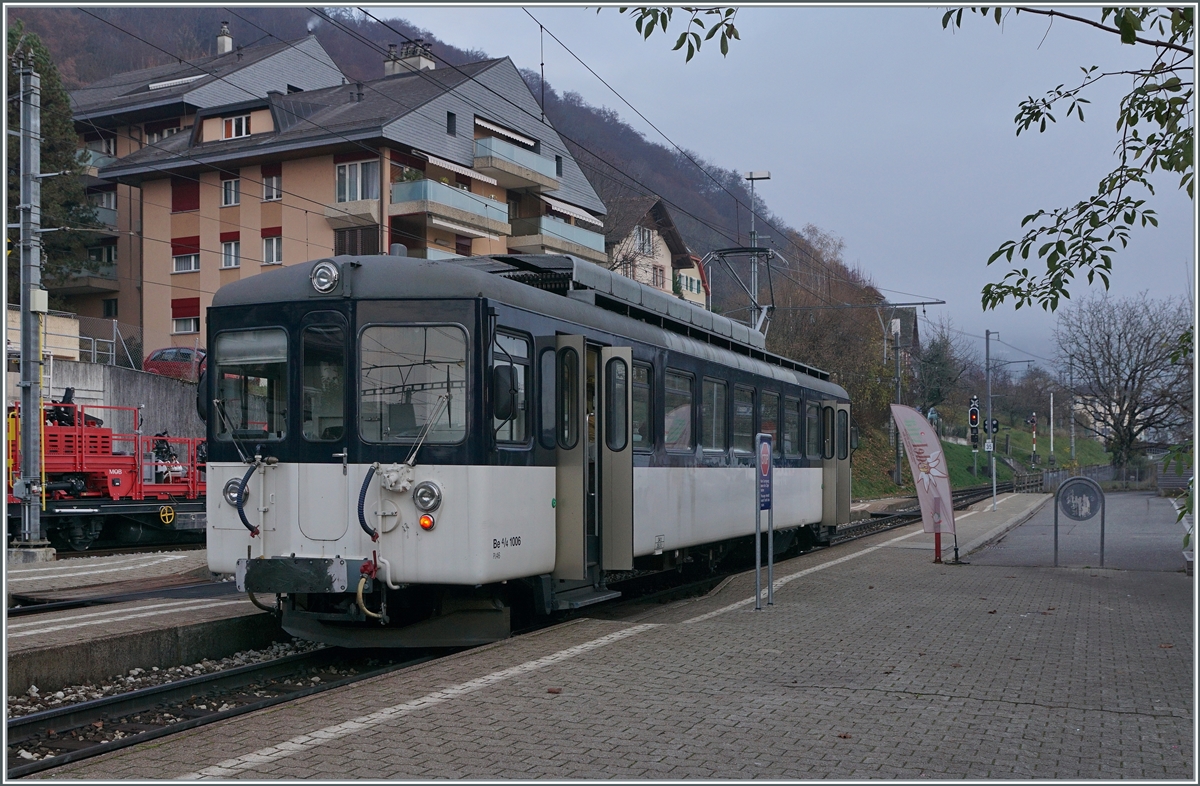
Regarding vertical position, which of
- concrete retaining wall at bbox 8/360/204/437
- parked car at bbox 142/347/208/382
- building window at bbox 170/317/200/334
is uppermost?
building window at bbox 170/317/200/334

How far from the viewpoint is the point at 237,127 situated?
4356 centimetres

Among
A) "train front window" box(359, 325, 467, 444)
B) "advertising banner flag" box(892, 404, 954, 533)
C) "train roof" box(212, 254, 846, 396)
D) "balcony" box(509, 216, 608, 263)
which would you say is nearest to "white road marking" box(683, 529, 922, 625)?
"advertising banner flag" box(892, 404, 954, 533)

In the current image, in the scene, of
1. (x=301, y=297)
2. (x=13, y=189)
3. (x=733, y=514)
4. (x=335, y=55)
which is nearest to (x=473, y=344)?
(x=301, y=297)

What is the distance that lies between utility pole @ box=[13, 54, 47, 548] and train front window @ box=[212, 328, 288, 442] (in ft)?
32.9

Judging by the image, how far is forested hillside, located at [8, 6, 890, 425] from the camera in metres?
51.2

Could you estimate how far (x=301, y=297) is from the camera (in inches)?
364

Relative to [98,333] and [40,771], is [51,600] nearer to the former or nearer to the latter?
[40,771]

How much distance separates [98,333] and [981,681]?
3137 centimetres

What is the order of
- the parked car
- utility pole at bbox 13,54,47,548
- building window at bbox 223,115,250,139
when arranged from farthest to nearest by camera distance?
1. building window at bbox 223,115,250,139
2. the parked car
3. utility pole at bbox 13,54,47,548

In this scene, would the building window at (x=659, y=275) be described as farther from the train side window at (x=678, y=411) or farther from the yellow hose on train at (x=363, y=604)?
the yellow hose on train at (x=363, y=604)

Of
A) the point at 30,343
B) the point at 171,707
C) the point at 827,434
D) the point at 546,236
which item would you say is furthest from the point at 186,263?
the point at 171,707

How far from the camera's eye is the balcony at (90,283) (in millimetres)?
45031

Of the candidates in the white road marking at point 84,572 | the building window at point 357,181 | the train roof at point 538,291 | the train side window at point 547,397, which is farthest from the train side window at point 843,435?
the building window at point 357,181

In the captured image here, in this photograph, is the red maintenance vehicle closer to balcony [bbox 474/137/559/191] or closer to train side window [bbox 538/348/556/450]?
train side window [bbox 538/348/556/450]
